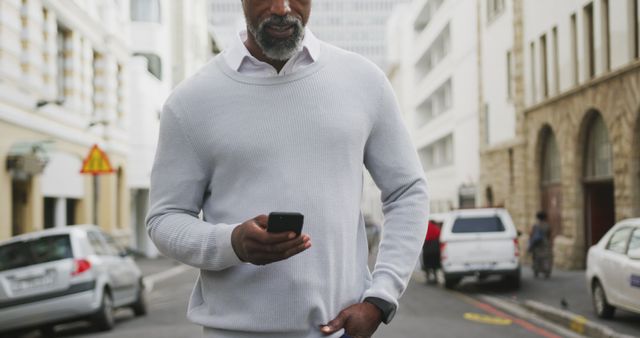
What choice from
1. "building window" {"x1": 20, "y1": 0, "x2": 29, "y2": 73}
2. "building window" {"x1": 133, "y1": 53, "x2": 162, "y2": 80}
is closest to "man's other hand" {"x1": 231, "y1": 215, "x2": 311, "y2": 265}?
"building window" {"x1": 20, "y1": 0, "x2": 29, "y2": 73}

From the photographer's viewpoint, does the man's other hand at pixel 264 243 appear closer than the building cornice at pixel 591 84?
Yes

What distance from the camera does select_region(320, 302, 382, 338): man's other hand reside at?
8.34 ft

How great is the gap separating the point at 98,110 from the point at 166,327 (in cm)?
2036

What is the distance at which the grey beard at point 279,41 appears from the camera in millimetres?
2527

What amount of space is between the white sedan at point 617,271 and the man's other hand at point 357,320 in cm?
1036

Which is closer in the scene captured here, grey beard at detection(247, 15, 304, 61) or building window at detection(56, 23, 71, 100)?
grey beard at detection(247, 15, 304, 61)

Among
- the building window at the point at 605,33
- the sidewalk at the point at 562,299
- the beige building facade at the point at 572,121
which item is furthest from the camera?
the building window at the point at 605,33

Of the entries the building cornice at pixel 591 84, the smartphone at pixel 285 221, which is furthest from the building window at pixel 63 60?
the smartphone at pixel 285 221

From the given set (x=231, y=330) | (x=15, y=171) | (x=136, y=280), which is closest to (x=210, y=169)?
(x=231, y=330)

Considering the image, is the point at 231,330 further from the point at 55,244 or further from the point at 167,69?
the point at 167,69

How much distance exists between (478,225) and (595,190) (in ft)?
20.8

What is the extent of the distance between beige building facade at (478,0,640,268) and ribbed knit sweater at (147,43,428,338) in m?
19.5

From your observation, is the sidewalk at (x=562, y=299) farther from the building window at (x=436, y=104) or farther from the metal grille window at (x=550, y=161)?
the building window at (x=436, y=104)

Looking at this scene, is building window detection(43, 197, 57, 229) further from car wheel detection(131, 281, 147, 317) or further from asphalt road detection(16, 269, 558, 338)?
car wheel detection(131, 281, 147, 317)
